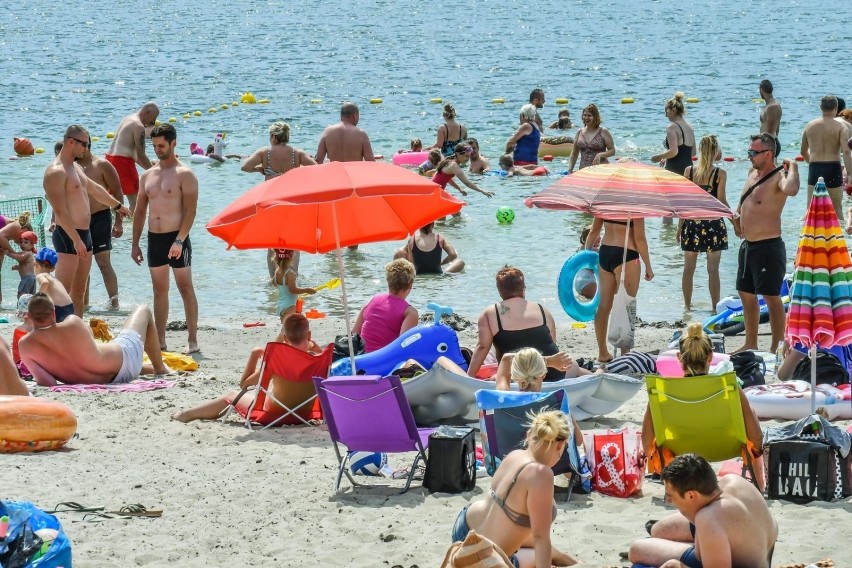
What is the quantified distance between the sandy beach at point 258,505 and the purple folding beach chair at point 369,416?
0.68 feet

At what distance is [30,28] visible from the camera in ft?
172

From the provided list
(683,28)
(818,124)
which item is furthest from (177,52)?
(818,124)

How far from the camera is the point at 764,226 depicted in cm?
873

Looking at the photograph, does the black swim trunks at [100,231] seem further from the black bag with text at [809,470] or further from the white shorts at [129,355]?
the black bag with text at [809,470]

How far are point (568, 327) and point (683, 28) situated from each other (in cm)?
4199

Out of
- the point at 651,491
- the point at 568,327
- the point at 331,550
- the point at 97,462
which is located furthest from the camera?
the point at 568,327

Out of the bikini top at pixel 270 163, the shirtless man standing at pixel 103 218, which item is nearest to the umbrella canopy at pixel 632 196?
the bikini top at pixel 270 163

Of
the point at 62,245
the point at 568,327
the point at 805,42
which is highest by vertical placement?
the point at 805,42

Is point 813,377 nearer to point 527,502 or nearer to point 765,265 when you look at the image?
point 765,265

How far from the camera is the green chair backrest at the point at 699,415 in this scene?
5.85m

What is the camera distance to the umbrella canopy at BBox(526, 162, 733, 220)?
8.12 metres

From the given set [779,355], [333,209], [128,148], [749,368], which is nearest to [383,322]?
[333,209]

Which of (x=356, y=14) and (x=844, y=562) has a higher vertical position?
(x=356, y=14)

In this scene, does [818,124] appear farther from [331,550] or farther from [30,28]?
[30,28]
